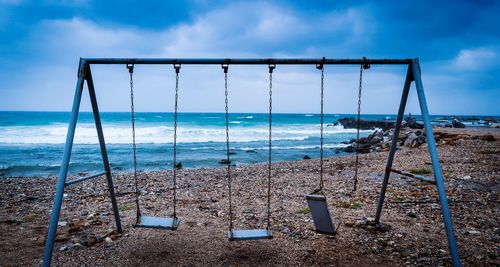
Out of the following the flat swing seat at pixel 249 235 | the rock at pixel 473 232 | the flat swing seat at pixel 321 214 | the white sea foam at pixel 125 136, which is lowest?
the white sea foam at pixel 125 136

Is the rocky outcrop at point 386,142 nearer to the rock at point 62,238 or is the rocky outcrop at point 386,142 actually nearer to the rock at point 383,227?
the rock at point 383,227

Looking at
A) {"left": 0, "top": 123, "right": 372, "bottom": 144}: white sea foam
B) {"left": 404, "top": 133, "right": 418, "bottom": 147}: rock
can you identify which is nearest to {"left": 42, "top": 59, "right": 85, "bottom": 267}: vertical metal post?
{"left": 404, "top": 133, "right": 418, "bottom": 147}: rock

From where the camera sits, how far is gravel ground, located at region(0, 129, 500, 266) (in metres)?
4.25

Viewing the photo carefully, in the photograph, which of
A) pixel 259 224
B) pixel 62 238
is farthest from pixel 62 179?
pixel 259 224

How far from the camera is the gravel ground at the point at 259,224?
13.9ft

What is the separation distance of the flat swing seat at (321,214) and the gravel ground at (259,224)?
0.44 meters

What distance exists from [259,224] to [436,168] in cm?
309

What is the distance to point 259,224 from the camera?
5648mm

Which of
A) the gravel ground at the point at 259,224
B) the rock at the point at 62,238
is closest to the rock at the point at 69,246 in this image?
the gravel ground at the point at 259,224

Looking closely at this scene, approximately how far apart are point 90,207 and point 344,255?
17.4 feet

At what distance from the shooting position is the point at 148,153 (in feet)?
64.0

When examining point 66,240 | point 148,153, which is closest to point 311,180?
point 66,240

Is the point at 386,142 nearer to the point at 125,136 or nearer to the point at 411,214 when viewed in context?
the point at 411,214

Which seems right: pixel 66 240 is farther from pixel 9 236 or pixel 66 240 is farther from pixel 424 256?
pixel 424 256
